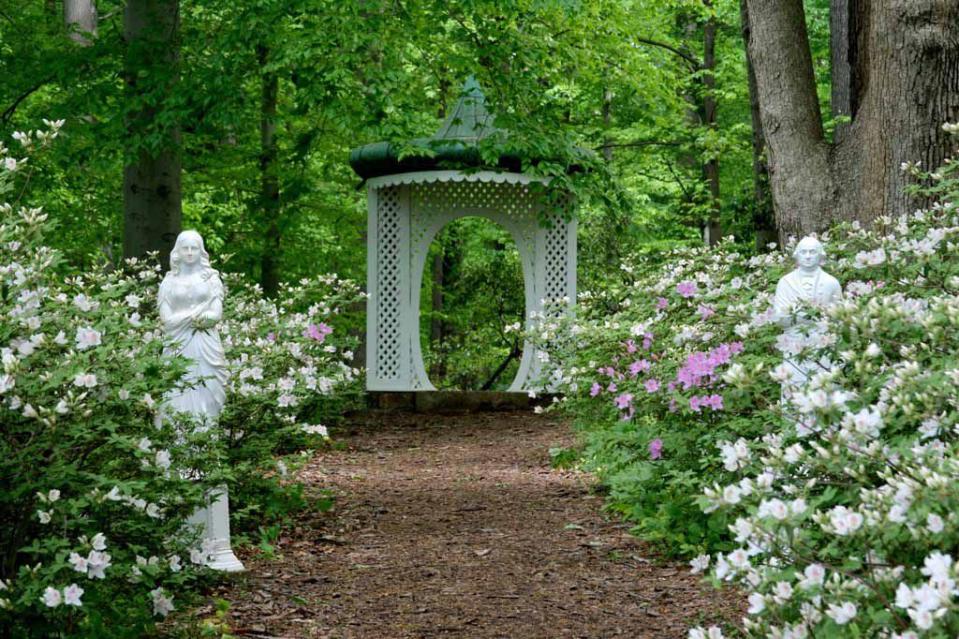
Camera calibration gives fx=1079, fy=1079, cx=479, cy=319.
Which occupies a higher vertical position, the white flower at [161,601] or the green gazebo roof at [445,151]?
the green gazebo roof at [445,151]

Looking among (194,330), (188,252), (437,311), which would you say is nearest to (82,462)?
(194,330)

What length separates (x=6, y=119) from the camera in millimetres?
10250

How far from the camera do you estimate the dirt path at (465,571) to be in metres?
4.07

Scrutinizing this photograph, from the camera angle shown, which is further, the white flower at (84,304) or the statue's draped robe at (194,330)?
the statue's draped robe at (194,330)

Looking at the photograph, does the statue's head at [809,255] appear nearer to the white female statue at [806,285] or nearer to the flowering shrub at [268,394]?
the white female statue at [806,285]

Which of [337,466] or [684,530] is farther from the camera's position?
[337,466]

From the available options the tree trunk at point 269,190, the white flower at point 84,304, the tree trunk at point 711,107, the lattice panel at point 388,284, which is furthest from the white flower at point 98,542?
the tree trunk at point 711,107

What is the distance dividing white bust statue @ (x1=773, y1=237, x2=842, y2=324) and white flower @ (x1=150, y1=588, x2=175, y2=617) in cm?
264

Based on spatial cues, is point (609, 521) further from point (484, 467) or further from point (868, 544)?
point (868, 544)

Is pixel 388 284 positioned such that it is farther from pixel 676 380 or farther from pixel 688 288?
pixel 676 380

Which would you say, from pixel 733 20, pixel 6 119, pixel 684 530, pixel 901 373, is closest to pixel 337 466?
pixel 684 530

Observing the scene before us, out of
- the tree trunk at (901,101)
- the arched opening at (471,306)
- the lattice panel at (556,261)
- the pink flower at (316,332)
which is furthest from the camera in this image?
the arched opening at (471,306)

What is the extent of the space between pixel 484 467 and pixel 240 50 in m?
3.71

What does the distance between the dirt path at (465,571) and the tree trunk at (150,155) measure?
243 cm
